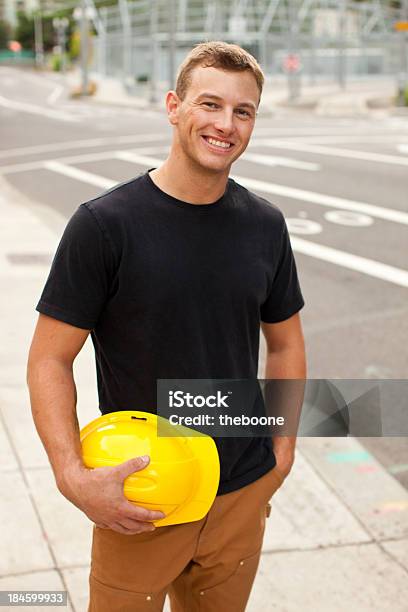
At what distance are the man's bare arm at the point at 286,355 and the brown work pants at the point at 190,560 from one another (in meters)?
0.11

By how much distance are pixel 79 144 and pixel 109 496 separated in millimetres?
21854

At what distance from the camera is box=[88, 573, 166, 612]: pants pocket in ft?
8.01

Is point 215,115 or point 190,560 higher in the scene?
point 215,115

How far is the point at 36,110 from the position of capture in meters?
37.6

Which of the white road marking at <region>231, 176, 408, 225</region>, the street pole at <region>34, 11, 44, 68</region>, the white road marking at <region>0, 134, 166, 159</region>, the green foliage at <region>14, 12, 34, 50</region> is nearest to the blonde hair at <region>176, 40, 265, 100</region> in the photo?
the white road marking at <region>231, 176, 408, 225</region>

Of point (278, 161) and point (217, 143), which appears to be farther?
point (278, 161)

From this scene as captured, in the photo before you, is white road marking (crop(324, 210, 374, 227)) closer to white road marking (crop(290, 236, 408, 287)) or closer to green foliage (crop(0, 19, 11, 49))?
white road marking (crop(290, 236, 408, 287))

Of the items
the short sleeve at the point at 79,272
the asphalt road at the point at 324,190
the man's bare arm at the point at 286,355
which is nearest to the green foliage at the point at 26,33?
the asphalt road at the point at 324,190

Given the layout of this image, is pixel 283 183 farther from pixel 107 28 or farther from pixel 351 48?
pixel 107 28

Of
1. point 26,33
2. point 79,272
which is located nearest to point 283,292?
point 79,272

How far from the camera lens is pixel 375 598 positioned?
392cm

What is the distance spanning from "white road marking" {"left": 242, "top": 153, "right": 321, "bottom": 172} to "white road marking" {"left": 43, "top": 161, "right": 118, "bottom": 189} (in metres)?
3.80

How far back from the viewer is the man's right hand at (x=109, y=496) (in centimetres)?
213

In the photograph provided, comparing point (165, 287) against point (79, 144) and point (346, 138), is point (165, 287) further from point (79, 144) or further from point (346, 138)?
point (346, 138)
